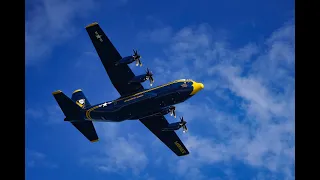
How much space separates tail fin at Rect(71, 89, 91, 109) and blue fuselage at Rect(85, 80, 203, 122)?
5.43 metres

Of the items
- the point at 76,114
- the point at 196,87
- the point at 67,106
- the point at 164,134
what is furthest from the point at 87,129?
the point at 196,87

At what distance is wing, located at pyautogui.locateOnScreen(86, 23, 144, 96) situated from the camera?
182 feet

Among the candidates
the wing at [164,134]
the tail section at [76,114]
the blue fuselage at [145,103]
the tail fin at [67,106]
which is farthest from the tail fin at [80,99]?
the wing at [164,134]

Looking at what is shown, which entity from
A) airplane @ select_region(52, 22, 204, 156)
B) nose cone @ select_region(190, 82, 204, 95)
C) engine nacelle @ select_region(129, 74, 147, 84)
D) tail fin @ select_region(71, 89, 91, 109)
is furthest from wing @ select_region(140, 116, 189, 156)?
nose cone @ select_region(190, 82, 204, 95)

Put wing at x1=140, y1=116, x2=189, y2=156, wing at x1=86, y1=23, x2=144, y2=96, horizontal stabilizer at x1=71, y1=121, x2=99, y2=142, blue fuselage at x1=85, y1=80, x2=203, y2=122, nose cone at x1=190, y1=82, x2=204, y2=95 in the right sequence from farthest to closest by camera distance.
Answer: wing at x1=140, y1=116, x2=189, y2=156
horizontal stabilizer at x1=71, y1=121, x2=99, y2=142
wing at x1=86, y1=23, x2=144, y2=96
nose cone at x1=190, y1=82, x2=204, y2=95
blue fuselage at x1=85, y1=80, x2=203, y2=122

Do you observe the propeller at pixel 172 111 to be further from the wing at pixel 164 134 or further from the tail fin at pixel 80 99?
the tail fin at pixel 80 99

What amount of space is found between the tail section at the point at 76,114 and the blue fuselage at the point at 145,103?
4.23ft

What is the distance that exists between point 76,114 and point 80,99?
23.9ft

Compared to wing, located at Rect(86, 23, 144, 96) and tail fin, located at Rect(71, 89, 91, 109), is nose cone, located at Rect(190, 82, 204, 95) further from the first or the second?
tail fin, located at Rect(71, 89, 91, 109)
